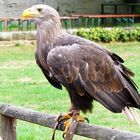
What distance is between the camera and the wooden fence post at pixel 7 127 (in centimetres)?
522

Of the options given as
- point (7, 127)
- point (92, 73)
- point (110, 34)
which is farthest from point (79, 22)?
point (92, 73)

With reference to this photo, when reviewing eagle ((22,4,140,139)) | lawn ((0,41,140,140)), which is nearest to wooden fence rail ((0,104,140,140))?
eagle ((22,4,140,139))

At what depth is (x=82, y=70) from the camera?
15.9ft

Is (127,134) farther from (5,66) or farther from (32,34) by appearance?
(32,34)

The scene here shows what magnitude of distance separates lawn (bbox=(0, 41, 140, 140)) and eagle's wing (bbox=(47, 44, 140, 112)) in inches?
103

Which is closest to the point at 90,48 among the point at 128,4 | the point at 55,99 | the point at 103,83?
the point at 103,83

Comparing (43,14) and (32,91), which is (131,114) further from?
(32,91)

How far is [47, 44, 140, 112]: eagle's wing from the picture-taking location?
15.6 feet

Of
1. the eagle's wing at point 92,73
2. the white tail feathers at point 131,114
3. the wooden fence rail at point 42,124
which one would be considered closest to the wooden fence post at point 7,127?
the wooden fence rail at point 42,124

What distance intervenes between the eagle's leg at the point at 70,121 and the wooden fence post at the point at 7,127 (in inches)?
23.5

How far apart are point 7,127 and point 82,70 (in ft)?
3.12

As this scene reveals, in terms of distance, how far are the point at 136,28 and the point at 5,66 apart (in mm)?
8657

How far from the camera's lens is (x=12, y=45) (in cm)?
2005

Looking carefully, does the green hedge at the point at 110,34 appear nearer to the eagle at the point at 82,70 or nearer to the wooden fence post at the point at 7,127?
the wooden fence post at the point at 7,127
